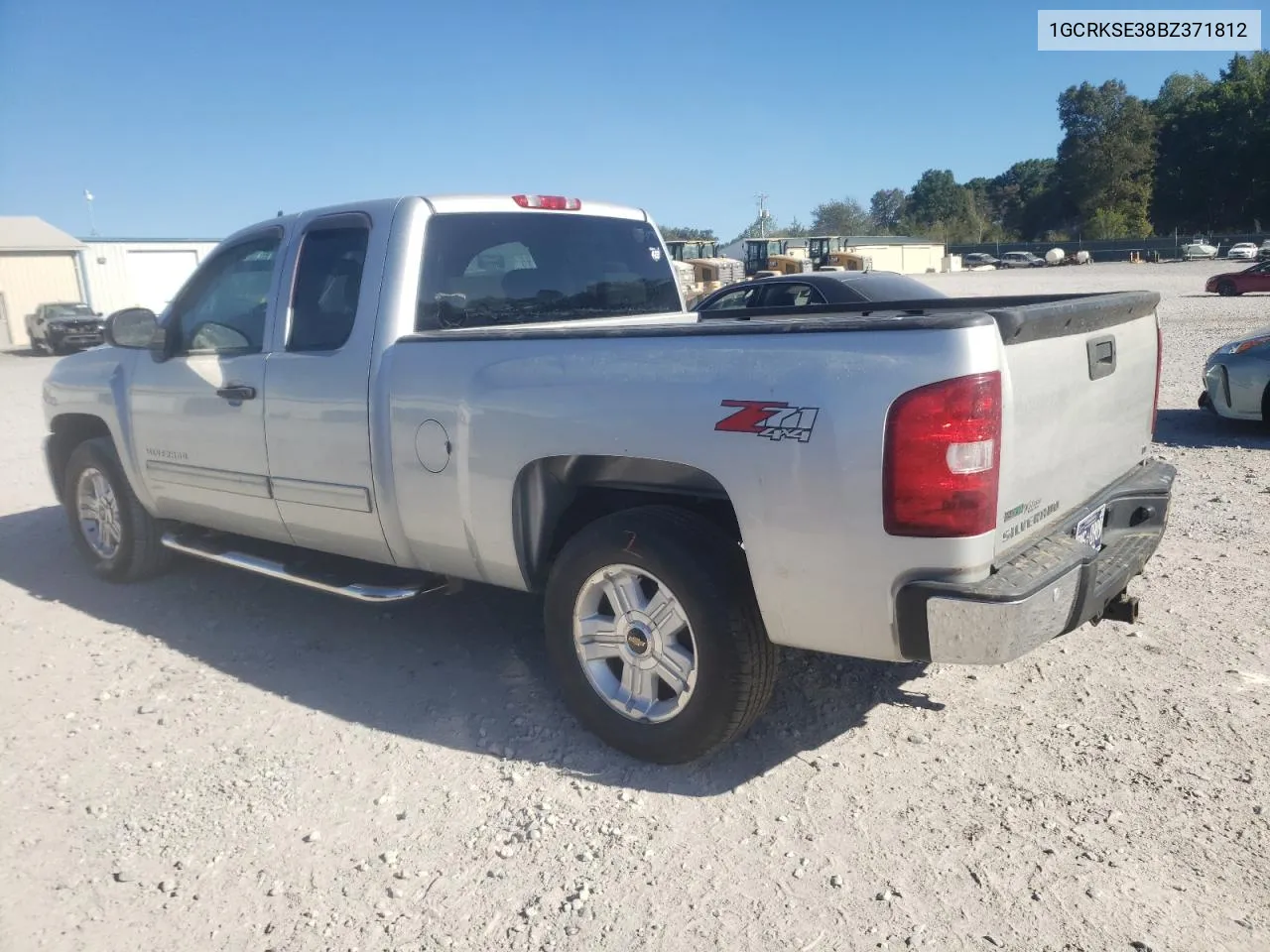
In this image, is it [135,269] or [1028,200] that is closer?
[135,269]

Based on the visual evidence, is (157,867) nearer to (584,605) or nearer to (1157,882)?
(584,605)

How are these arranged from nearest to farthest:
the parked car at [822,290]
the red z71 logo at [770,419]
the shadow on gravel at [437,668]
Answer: the red z71 logo at [770,419]
the shadow on gravel at [437,668]
the parked car at [822,290]

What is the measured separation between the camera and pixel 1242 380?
8.44m

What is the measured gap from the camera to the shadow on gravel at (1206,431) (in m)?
→ 8.34

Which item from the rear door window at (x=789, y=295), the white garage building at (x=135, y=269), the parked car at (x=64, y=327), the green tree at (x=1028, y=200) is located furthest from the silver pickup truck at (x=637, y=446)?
the green tree at (x=1028, y=200)

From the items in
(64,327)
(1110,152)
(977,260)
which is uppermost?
(1110,152)

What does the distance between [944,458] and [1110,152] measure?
107 metres

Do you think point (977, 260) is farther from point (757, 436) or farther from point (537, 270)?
point (757, 436)

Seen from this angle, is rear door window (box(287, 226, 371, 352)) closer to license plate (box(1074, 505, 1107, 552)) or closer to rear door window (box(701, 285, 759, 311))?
license plate (box(1074, 505, 1107, 552))

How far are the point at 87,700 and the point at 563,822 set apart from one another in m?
2.47

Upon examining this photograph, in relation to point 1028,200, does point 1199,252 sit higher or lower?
lower

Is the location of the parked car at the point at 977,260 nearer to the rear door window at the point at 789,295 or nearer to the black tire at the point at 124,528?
the rear door window at the point at 789,295

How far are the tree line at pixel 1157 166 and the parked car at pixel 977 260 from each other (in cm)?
1138

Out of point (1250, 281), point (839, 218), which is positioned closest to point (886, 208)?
point (839, 218)
